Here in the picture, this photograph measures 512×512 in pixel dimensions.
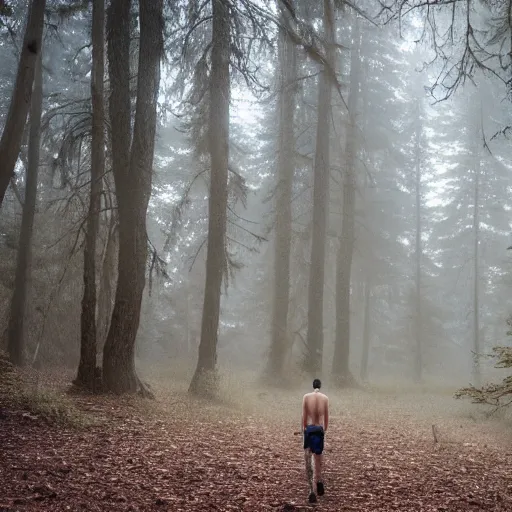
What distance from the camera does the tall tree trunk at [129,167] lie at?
10.8 metres

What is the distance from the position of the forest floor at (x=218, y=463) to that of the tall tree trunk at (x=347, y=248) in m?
8.48

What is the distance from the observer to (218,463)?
7094 millimetres

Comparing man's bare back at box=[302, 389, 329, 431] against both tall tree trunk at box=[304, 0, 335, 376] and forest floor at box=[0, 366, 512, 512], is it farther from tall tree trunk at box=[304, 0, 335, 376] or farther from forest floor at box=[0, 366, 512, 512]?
tall tree trunk at box=[304, 0, 335, 376]

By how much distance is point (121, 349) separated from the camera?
10.7 m

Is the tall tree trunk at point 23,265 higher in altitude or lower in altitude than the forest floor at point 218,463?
higher

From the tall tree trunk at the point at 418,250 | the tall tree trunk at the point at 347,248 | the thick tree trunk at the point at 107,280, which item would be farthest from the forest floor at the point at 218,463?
the tall tree trunk at the point at 418,250

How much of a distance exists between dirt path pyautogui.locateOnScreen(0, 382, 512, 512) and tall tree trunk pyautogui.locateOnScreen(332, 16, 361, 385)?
960 cm

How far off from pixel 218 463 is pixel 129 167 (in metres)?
6.67

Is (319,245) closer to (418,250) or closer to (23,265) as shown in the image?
(23,265)

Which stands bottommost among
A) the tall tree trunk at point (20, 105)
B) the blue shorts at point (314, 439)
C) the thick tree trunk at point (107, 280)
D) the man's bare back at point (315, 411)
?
the blue shorts at point (314, 439)

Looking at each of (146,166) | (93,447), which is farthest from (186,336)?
(93,447)

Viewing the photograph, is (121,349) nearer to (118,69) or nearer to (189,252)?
(118,69)

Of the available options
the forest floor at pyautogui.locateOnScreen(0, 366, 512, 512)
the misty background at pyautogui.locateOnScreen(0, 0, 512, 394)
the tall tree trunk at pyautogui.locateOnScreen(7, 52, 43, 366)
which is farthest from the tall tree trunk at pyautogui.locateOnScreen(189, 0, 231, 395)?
the tall tree trunk at pyautogui.locateOnScreen(7, 52, 43, 366)

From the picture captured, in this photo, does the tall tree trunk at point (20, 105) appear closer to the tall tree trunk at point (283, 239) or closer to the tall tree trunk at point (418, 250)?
the tall tree trunk at point (283, 239)
